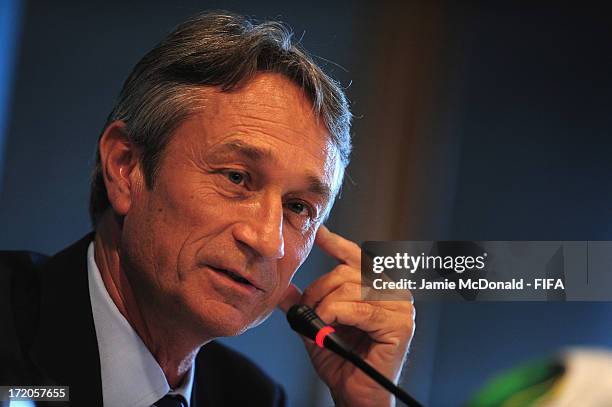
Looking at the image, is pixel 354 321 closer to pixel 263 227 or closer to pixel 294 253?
pixel 294 253

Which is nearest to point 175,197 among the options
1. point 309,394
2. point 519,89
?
point 309,394

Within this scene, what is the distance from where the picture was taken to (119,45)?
1.90 meters

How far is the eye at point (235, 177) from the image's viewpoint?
1.69m

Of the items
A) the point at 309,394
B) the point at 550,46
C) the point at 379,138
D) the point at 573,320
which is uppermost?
the point at 550,46

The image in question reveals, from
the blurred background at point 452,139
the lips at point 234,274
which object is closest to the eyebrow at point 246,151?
the lips at point 234,274

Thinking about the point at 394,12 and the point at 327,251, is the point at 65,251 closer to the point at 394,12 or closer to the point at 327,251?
the point at 327,251

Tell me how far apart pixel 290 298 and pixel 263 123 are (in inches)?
19.0

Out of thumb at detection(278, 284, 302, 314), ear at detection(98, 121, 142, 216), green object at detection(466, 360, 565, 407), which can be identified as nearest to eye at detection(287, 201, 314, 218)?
thumb at detection(278, 284, 302, 314)

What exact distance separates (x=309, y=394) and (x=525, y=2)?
3.74 ft

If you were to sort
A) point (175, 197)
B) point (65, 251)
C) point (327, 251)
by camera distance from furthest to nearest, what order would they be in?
point (327, 251) → point (65, 251) → point (175, 197)

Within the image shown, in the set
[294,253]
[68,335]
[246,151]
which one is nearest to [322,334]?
[294,253]

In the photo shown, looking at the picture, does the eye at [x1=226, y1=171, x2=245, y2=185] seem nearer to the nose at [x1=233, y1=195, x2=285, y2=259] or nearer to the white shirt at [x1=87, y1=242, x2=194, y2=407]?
the nose at [x1=233, y1=195, x2=285, y2=259]

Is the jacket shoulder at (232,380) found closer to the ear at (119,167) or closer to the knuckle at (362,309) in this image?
the knuckle at (362,309)

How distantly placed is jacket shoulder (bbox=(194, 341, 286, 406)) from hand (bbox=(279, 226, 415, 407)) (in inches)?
6.1
